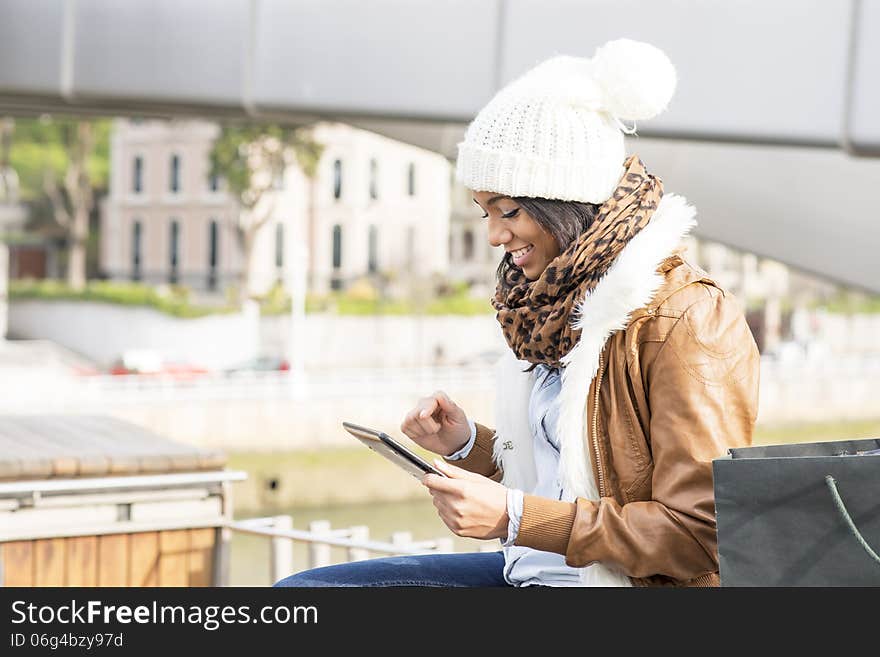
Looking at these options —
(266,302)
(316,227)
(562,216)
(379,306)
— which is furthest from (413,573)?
(316,227)

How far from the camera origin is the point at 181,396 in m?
25.6

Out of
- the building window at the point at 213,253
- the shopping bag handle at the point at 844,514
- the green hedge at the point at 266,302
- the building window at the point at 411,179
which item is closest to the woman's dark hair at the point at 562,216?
the shopping bag handle at the point at 844,514

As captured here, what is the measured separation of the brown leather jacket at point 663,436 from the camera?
2158 mm

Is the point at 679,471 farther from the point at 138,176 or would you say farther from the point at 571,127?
the point at 138,176

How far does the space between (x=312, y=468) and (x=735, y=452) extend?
925 inches

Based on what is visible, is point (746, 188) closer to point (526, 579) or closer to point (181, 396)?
point (526, 579)

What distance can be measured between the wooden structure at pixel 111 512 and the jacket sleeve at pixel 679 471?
7.99ft

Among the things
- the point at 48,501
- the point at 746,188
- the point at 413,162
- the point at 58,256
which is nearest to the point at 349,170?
the point at 413,162

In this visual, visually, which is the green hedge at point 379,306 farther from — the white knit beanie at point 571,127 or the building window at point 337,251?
the white knit beanie at point 571,127

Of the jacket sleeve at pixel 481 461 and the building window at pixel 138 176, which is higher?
the jacket sleeve at pixel 481 461

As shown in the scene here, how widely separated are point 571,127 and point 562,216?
0.15 meters

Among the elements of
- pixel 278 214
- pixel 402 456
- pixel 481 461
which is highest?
pixel 402 456

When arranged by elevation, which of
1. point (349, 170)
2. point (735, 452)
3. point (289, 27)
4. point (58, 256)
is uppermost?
point (289, 27)

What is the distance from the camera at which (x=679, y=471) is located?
7.08 feet
